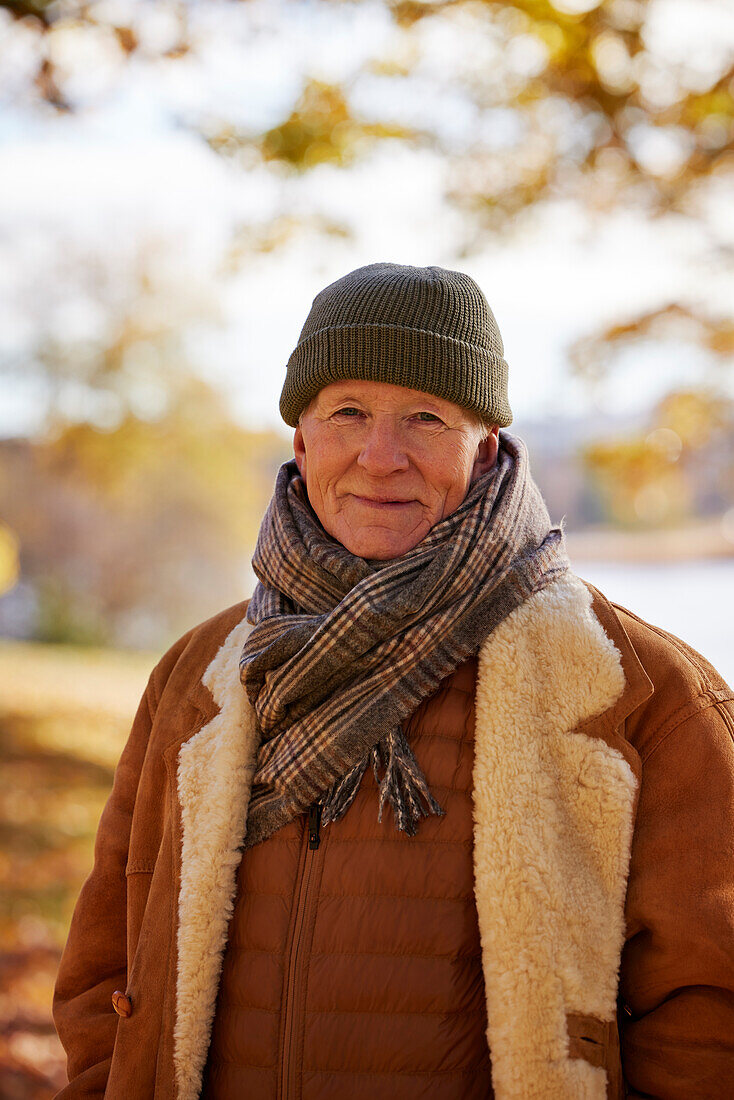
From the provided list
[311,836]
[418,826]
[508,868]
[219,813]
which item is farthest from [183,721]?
[508,868]

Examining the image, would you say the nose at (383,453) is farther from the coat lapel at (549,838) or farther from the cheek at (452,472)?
the coat lapel at (549,838)

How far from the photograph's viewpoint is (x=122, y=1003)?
179 centimetres

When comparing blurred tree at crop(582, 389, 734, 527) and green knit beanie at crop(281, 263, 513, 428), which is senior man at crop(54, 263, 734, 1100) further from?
blurred tree at crop(582, 389, 734, 527)

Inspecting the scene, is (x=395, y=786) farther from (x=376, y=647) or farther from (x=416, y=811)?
(x=376, y=647)

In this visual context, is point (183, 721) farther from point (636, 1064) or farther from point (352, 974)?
point (636, 1064)

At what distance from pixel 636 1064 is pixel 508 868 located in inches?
15.7

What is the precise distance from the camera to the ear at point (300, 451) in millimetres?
2082

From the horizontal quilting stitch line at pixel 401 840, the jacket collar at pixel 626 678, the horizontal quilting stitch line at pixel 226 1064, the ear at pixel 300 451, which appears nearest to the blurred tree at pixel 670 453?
the ear at pixel 300 451

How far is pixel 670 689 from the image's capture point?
67.2 inches

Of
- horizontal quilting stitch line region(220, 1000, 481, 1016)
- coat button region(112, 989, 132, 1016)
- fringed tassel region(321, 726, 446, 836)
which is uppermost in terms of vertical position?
fringed tassel region(321, 726, 446, 836)

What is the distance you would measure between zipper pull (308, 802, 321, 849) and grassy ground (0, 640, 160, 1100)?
2974 mm

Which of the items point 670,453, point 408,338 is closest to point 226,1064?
point 408,338

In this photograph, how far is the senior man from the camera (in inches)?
62.8

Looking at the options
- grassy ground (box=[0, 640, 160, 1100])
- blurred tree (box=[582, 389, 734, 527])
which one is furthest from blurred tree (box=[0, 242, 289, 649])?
blurred tree (box=[582, 389, 734, 527])
